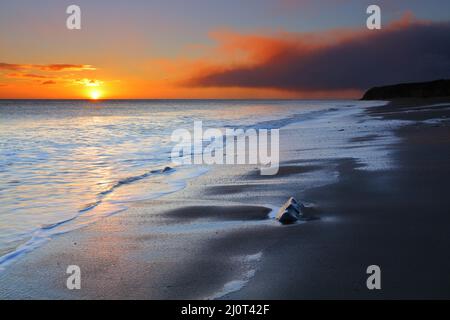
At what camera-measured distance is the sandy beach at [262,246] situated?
397 cm

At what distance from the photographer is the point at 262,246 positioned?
5074mm

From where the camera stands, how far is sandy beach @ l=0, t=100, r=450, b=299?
397 centimetres

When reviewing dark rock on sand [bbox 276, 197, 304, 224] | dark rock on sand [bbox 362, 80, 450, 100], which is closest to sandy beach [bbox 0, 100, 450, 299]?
dark rock on sand [bbox 276, 197, 304, 224]

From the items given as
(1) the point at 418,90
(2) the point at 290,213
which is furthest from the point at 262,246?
(1) the point at 418,90

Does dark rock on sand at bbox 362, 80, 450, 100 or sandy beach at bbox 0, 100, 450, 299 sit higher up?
dark rock on sand at bbox 362, 80, 450, 100

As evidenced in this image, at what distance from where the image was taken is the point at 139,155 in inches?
622

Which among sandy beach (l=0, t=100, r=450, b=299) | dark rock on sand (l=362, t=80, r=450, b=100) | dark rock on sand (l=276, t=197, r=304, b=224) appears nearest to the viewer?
sandy beach (l=0, t=100, r=450, b=299)

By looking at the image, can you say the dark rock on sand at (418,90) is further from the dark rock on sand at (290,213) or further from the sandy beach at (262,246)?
the dark rock on sand at (290,213)

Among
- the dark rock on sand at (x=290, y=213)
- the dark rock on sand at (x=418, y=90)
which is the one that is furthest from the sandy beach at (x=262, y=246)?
the dark rock on sand at (x=418, y=90)

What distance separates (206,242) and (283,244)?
0.91 metres

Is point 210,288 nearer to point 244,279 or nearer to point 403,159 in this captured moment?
point 244,279

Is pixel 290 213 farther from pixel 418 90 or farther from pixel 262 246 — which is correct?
pixel 418 90

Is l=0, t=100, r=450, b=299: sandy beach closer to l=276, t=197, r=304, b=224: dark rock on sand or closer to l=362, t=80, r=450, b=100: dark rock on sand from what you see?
l=276, t=197, r=304, b=224: dark rock on sand
